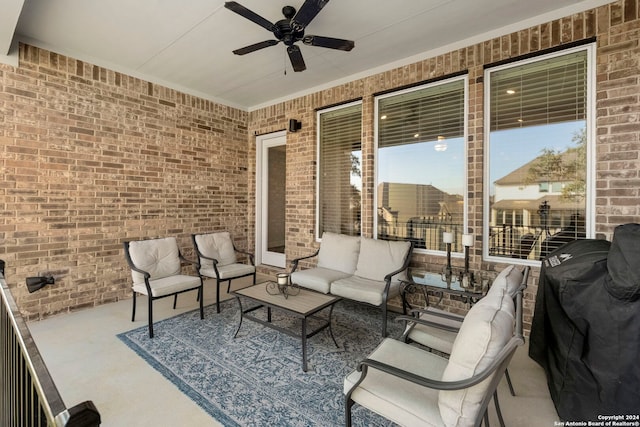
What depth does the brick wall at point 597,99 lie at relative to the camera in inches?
102

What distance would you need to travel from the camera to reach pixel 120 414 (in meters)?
1.96

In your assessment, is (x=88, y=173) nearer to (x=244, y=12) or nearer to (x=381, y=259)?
(x=244, y=12)

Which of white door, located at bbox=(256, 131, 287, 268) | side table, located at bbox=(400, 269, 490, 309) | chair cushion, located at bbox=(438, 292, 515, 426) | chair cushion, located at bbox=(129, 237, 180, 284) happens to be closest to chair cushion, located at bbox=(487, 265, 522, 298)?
chair cushion, located at bbox=(438, 292, 515, 426)

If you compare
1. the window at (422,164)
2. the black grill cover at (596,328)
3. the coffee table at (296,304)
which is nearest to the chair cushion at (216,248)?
the coffee table at (296,304)

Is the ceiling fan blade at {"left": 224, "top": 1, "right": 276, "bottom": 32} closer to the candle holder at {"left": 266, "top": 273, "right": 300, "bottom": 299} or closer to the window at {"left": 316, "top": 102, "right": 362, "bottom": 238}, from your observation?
the window at {"left": 316, "top": 102, "right": 362, "bottom": 238}

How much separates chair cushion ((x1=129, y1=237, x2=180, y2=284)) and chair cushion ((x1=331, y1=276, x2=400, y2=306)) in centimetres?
213

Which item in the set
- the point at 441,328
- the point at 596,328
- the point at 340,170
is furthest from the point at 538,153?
the point at 340,170

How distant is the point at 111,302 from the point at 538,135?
563cm

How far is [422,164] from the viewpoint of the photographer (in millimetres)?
3887

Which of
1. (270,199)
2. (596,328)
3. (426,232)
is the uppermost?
(270,199)

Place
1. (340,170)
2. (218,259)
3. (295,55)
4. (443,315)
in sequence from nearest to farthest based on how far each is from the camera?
(443,315) < (295,55) < (218,259) < (340,170)

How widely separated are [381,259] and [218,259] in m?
2.38

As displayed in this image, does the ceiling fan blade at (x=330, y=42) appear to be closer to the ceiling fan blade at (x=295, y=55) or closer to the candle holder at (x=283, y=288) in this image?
the ceiling fan blade at (x=295, y=55)

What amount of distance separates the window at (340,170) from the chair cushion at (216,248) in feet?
4.71
